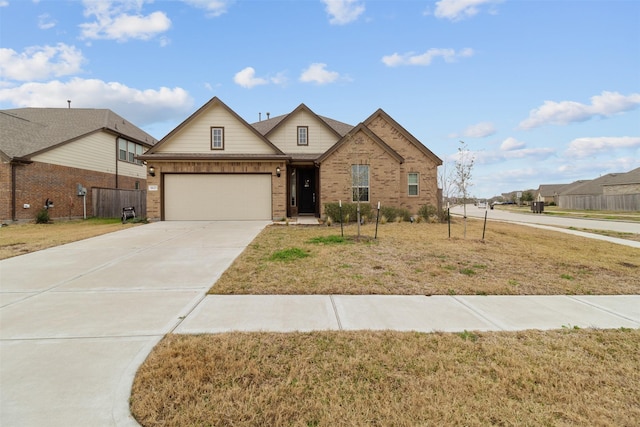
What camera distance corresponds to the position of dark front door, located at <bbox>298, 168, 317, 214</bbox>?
19.0m

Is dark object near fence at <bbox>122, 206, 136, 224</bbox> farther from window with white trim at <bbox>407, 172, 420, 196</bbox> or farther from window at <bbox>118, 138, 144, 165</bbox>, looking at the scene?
window with white trim at <bbox>407, 172, 420, 196</bbox>

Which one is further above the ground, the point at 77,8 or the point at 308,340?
the point at 77,8

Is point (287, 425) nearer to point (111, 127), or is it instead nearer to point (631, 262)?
point (631, 262)

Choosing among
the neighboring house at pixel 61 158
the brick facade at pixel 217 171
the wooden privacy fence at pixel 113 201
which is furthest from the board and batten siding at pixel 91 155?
the brick facade at pixel 217 171

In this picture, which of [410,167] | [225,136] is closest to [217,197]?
[225,136]

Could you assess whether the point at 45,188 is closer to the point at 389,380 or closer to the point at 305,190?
the point at 305,190

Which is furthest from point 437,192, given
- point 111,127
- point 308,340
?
point 111,127

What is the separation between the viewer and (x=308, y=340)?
3322 mm

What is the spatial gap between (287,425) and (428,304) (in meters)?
2.98

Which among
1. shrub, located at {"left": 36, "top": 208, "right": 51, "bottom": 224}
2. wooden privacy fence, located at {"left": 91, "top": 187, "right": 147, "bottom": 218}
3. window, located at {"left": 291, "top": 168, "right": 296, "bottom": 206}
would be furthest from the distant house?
shrub, located at {"left": 36, "top": 208, "right": 51, "bottom": 224}

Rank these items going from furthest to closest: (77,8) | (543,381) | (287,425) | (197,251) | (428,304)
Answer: (77,8), (197,251), (428,304), (543,381), (287,425)

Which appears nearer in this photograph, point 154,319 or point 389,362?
point 389,362

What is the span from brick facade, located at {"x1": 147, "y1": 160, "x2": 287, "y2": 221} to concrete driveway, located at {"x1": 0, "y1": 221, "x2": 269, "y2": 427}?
780cm

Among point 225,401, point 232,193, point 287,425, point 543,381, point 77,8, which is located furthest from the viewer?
point 232,193
